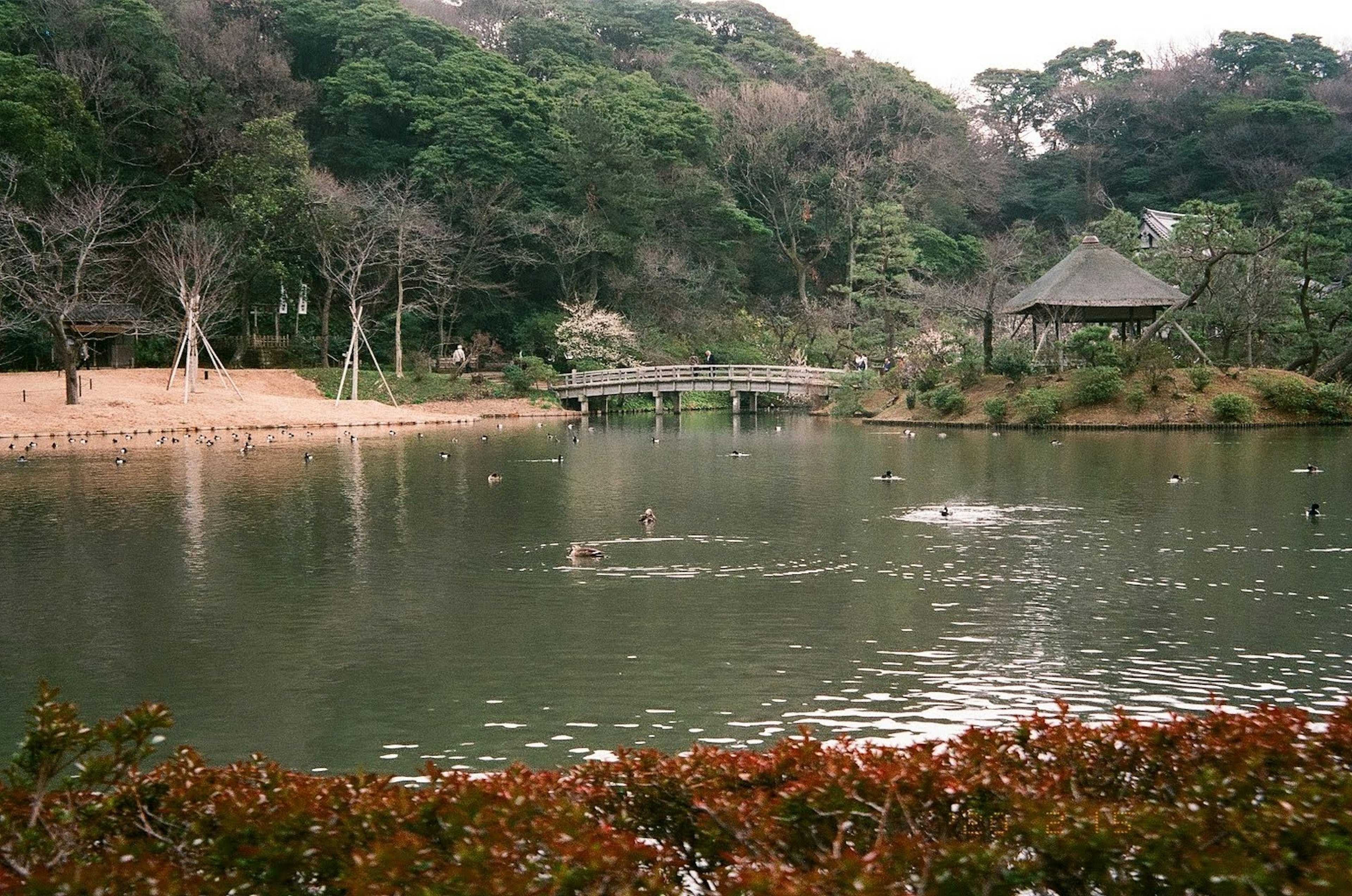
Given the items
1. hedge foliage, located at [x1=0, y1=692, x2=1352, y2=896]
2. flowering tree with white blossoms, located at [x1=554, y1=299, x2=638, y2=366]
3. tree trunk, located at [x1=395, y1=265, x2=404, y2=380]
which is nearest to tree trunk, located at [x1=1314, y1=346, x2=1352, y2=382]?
flowering tree with white blossoms, located at [x1=554, y1=299, x2=638, y2=366]

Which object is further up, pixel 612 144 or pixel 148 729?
Answer: pixel 612 144

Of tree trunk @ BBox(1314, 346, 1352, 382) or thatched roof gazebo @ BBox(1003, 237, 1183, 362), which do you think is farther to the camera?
thatched roof gazebo @ BBox(1003, 237, 1183, 362)

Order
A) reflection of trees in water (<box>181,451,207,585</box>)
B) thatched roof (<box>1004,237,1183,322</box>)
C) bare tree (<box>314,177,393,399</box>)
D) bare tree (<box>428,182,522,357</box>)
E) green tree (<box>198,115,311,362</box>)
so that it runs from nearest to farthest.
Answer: reflection of trees in water (<box>181,451,207,585</box>) < thatched roof (<box>1004,237,1183,322</box>) < bare tree (<box>314,177,393,399</box>) < green tree (<box>198,115,311,362</box>) < bare tree (<box>428,182,522,357</box>)

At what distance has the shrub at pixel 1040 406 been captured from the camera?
41000 millimetres

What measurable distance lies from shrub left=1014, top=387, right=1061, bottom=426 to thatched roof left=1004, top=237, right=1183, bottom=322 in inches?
171

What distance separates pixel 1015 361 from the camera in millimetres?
43594

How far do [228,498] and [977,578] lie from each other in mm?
14840

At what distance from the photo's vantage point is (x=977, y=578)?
15758 millimetres

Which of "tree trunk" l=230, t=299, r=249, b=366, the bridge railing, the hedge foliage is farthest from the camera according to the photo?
the bridge railing

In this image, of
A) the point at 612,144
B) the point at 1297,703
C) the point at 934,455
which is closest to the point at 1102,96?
the point at 612,144

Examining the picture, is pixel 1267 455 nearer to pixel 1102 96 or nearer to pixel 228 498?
pixel 228 498

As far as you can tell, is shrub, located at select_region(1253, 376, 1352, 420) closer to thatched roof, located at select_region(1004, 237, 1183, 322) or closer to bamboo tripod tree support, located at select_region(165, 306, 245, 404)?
thatched roof, located at select_region(1004, 237, 1183, 322)

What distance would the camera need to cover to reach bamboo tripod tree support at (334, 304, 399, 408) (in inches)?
1903

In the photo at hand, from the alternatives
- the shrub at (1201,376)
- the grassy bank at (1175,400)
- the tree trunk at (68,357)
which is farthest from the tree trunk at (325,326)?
the shrub at (1201,376)
